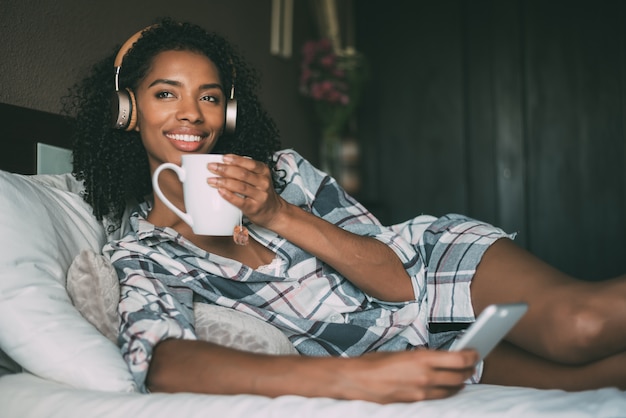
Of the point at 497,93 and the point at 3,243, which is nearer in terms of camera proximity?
the point at 3,243

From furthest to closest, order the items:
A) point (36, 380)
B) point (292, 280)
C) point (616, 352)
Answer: point (292, 280)
point (616, 352)
point (36, 380)

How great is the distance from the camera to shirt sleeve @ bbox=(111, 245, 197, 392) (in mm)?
1072

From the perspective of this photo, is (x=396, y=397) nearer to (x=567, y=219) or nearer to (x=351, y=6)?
(x=567, y=219)

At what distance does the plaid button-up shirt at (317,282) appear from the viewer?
1.34 m

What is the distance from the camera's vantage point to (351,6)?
164 inches

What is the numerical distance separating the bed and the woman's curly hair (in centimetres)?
15

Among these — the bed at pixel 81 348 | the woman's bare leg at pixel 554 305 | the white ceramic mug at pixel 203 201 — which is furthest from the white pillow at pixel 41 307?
the woman's bare leg at pixel 554 305

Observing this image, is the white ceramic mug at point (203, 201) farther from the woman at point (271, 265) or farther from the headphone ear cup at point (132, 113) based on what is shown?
the headphone ear cup at point (132, 113)

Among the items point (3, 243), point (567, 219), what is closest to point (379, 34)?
point (567, 219)

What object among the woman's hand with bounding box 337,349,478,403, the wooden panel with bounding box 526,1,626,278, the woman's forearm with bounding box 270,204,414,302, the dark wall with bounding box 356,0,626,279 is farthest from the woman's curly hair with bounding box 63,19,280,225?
the wooden panel with bounding box 526,1,626,278

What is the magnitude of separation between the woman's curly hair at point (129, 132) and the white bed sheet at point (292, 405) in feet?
1.77

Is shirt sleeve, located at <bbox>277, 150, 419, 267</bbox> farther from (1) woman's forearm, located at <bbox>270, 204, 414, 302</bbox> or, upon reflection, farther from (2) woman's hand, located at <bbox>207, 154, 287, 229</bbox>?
(2) woman's hand, located at <bbox>207, 154, 287, 229</bbox>

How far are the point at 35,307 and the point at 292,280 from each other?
500 millimetres

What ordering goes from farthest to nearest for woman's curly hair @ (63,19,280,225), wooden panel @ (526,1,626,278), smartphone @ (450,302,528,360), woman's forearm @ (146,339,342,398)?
wooden panel @ (526,1,626,278) → woman's curly hair @ (63,19,280,225) → woman's forearm @ (146,339,342,398) → smartphone @ (450,302,528,360)
